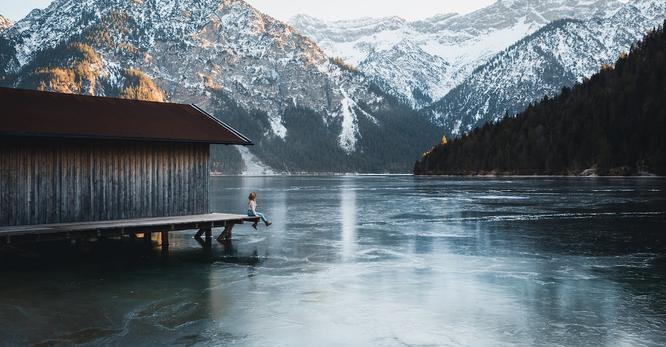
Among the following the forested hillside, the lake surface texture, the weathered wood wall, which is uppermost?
the forested hillside

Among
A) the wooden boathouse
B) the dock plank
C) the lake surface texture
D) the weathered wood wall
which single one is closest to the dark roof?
the wooden boathouse

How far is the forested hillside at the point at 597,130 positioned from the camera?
14675cm

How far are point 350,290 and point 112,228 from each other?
1088cm

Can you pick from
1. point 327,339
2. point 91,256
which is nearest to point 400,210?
point 91,256

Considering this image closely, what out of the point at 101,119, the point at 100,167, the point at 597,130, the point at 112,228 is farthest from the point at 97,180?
the point at 597,130

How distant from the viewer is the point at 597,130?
526 feet

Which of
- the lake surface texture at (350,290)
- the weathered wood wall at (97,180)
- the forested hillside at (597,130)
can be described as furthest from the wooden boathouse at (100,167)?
the forested hillside at (597,130)

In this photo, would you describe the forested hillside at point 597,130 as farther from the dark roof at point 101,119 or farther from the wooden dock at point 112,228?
the wooden dock at point 112,228

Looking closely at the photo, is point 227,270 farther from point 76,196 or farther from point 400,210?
point 400,210

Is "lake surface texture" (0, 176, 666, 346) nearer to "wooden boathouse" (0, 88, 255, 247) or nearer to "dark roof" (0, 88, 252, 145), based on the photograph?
"wooden boathouse" (0, 88, 255, 247)

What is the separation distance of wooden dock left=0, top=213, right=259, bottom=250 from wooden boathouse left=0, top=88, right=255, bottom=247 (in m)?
0.04

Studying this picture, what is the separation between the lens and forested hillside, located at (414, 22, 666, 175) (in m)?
147

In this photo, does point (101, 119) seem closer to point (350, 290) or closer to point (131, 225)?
point (131, 225)

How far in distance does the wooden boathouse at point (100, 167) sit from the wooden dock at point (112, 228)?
4 centimetres
